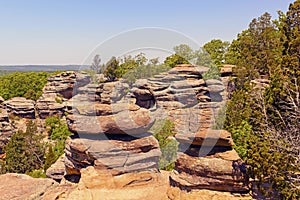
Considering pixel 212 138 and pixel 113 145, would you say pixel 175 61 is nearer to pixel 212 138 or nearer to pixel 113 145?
pixel 113 145

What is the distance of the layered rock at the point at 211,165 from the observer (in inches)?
531

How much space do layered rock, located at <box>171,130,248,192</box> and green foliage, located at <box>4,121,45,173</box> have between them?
71.9ft

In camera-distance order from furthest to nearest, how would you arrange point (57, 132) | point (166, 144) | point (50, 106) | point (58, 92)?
point (58, 92) → point (50, 106) → point (57, 132) → point (166, 144)

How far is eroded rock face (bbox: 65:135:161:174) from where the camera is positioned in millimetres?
14531

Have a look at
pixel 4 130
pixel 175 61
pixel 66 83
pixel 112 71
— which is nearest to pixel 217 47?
pixel 175 61

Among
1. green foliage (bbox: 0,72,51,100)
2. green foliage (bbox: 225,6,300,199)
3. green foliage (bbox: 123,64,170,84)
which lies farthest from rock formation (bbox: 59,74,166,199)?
green foliage (bbox: 0,72,51,100)

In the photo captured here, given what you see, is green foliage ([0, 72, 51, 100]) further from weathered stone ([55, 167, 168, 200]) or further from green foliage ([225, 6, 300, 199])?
green foliage ([225, 6, 300, 199])

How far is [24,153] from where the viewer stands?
3158 cm

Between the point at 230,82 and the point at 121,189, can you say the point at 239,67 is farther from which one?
the point at 121,189

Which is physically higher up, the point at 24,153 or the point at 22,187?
the point at 22,187

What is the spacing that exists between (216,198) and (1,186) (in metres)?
9.95

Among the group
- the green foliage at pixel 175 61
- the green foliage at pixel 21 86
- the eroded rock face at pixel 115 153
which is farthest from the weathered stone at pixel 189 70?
the green foliage at pixel 21 86

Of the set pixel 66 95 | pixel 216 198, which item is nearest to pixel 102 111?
pixel 216 198

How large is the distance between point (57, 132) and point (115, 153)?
27479mm
